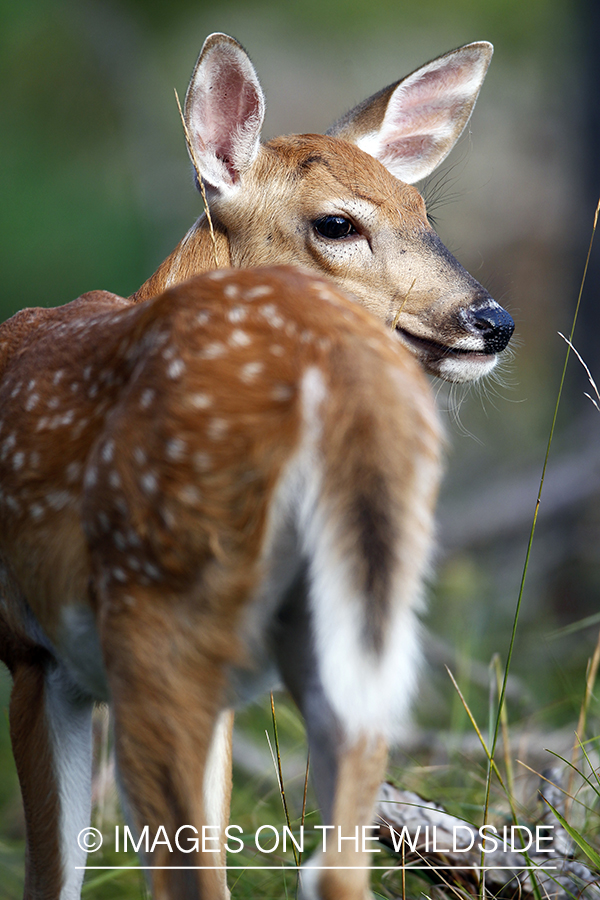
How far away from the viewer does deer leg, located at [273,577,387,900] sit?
1.29 m

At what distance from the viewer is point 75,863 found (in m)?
2.00

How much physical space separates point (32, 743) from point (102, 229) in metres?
10.6

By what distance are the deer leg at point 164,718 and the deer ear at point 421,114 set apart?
2.11m

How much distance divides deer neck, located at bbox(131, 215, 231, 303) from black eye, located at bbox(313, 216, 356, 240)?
28cm

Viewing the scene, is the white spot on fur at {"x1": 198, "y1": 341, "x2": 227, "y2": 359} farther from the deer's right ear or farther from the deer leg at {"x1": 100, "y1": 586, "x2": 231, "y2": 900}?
the deer's right ear

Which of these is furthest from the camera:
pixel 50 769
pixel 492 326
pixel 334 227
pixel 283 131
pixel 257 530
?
pixel 283 131

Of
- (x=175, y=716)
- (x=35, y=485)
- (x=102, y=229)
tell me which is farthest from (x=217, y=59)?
(x=102, y=229)

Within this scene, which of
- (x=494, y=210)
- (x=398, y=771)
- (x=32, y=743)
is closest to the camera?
(x=32, y=743)

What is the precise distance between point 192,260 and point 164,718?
1.54 metres

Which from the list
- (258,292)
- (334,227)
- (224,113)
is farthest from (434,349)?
(258,292)

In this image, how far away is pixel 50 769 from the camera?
194cm

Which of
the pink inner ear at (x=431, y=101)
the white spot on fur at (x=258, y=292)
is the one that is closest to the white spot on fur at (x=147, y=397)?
the white spot on fur at (x=258, y=292)

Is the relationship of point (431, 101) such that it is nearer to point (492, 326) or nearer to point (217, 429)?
point (492, 326)

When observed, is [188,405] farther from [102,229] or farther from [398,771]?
[102,229]
